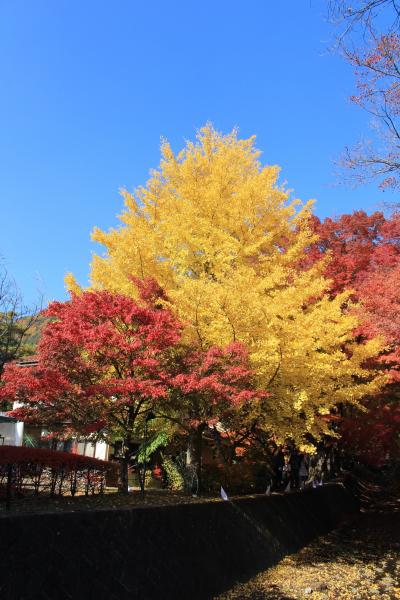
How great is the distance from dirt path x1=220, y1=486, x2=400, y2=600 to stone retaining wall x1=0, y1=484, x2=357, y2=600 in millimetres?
364

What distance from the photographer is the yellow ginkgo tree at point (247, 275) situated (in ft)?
31.1

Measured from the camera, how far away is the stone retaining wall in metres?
4.57

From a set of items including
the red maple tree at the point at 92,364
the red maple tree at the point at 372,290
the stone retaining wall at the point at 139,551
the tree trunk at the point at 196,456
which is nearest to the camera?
the stone retaining wall at the point at 139,551

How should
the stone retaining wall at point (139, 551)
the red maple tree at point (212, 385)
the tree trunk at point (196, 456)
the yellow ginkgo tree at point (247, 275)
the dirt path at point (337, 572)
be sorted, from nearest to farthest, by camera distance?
the stone retaining wall at point (139, 551), the dirt path at point (337, 572), the red maple tree at point (212, 385), the yellow ginkgo tree at point (247, 275), the tree trunk at point (196, 456)

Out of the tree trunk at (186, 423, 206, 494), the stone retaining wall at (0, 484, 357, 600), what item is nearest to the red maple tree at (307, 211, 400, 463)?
the tree trunk at (186, 423, 206, 494)

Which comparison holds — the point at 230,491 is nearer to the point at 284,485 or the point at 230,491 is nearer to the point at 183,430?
the point at 284,485

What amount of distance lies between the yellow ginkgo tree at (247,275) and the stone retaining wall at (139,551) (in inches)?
86.5

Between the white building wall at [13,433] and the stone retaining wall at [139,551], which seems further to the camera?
the white building wall at [13,433]

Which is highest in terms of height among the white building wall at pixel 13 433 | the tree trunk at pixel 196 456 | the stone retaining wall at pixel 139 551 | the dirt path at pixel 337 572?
the white building wall at pixel 13 433

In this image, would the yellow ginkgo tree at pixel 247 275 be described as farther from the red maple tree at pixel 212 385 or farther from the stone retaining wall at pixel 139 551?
the stone retaining wall at pixel 139 551

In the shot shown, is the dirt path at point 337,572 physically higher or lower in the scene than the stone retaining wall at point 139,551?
lower

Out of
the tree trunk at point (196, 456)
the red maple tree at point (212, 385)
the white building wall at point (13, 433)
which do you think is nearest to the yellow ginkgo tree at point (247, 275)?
the red maple tree at point (212, 385)

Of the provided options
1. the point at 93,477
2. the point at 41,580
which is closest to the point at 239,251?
the point at 93,477

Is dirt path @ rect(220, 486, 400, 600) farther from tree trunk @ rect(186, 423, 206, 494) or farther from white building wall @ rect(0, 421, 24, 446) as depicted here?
white building wall @ rect(0, 421, 24, 446)
